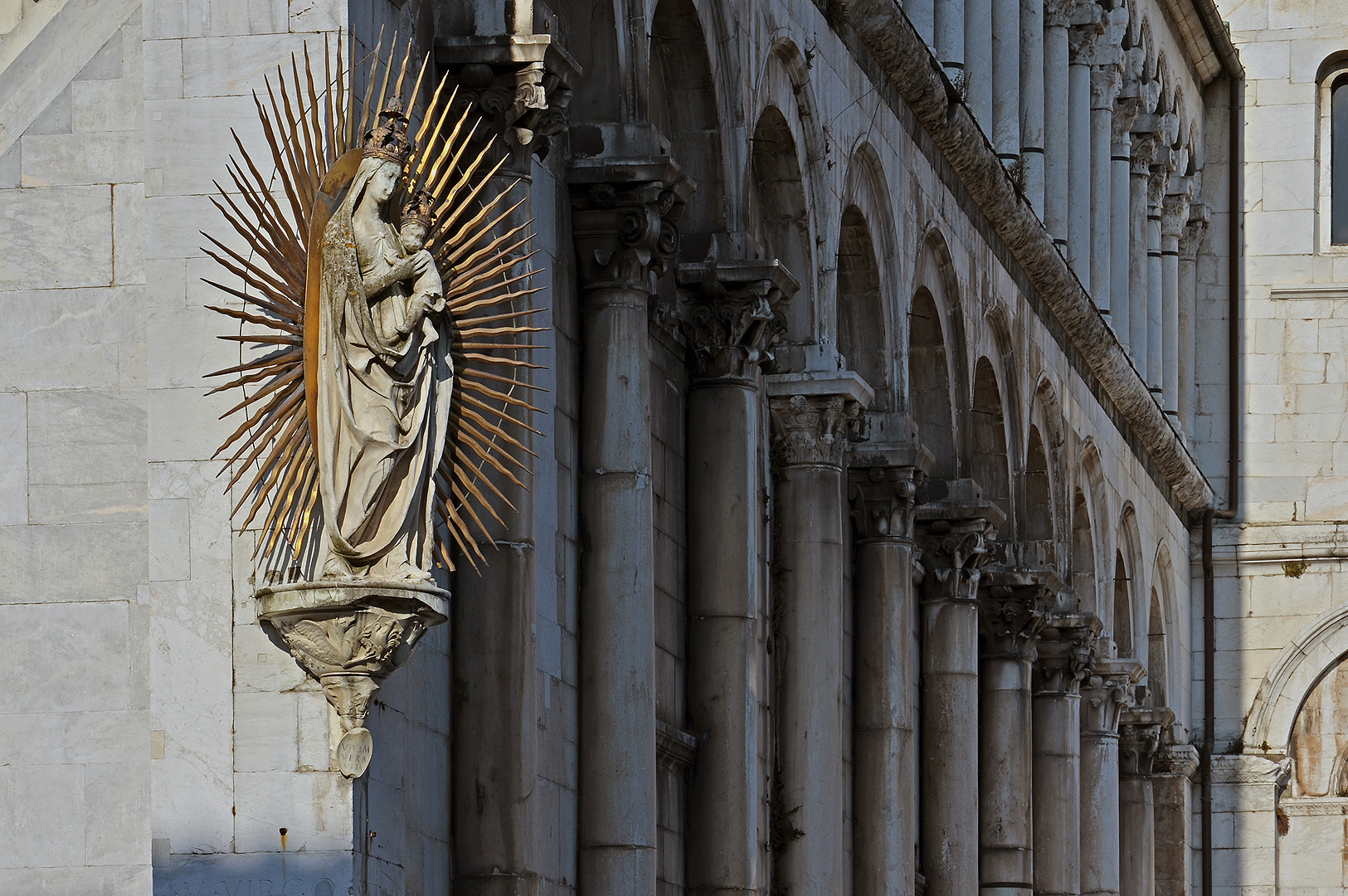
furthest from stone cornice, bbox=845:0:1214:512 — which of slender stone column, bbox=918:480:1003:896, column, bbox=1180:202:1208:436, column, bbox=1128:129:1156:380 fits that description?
slender stone column, bbox=918:480:1003:896

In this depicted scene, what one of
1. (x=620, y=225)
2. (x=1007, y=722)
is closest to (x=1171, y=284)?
(x=1007, y=722)

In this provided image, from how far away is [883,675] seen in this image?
18688 mm

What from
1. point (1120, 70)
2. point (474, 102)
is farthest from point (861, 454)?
point (1120, 70)

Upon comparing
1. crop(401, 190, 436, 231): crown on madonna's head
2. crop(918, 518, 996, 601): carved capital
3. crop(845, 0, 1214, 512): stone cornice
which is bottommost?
crop(918, 518, 996, 601): carved capital

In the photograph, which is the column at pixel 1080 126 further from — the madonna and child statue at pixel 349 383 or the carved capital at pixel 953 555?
the madonna and child statue at pixel 349 383

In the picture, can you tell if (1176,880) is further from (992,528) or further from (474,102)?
(474,102)

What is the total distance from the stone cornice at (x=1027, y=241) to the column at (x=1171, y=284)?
887mm

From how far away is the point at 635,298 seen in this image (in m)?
12.9

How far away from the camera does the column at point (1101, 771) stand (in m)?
26.6

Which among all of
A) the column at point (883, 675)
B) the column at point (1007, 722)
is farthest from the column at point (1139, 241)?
the column at point (883, 675)

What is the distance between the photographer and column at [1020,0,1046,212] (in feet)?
80.3

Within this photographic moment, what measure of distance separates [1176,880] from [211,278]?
25.0 m

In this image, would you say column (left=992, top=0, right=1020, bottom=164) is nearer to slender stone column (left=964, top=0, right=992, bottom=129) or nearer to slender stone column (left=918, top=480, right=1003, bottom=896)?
slender stone column (left=964, top=0, right=992, bottom=129)

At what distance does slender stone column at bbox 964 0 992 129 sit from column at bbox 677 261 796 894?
7.72 meters
